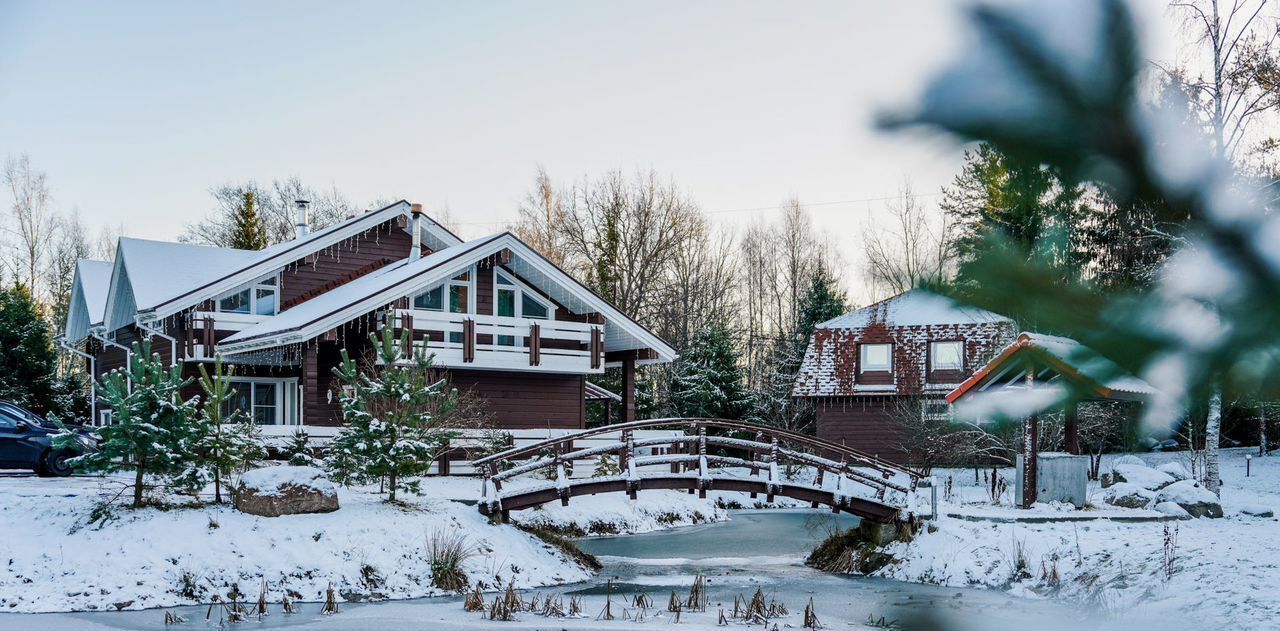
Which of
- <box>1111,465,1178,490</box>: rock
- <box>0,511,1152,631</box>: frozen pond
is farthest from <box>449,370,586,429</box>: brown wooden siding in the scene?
<box>1111,465,1178,490</box>: rock

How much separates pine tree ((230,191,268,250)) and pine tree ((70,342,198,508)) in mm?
32857

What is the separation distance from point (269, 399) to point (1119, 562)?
19.6 m

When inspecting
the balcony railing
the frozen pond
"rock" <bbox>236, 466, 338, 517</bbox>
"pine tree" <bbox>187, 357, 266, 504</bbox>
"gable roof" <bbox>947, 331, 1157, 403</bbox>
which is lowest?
the frozen pond

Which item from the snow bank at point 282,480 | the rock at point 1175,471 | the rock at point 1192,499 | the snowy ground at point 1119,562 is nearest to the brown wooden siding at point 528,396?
the snow bank at point 282,480

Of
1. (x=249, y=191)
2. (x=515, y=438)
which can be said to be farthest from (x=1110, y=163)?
(x=249, y=191)

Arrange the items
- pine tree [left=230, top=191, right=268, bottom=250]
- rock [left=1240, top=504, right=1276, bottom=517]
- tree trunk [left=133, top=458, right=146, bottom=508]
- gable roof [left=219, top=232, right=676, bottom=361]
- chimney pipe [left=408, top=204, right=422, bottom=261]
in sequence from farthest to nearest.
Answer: pine tree [left=230, top=191, right=268, bottom=250] < chimney pipe [left=408, top=204, right=422, bottom=261] < gable roof [left=219, top=232, right=676, bottom=361] < rock [left=1240, top=504, right=1276, bottom=517] < tree trunk [left=133, top=458, right=146, bottom=508]

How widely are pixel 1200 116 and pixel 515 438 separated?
23.0 metres

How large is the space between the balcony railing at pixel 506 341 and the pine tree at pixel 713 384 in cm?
979

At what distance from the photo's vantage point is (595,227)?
45.8 m

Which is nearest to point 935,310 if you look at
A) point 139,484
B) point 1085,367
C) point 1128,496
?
point 1085,367

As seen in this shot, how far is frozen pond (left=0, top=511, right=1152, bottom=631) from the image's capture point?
1260 centimetres

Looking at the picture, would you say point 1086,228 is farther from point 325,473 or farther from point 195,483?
point 325,473

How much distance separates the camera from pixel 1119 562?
1427 centimetres

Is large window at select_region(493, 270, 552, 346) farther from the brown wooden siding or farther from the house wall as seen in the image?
the house wall
